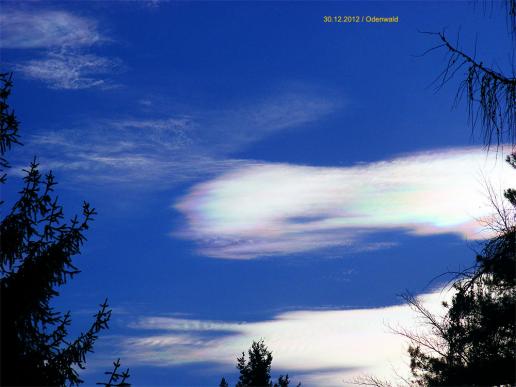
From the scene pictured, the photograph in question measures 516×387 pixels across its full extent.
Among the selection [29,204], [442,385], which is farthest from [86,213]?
[442,385]

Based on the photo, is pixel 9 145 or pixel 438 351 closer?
pixel 9 145

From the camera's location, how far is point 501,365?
52.5 feet

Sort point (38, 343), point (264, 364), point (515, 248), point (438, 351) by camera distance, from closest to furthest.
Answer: point (515, 248), point (38, 343), point (438, 351), point (264, 364)

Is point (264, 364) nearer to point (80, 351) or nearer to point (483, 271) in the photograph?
point (80, 351)

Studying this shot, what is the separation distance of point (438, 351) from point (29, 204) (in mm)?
15343

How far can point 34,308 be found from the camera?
9.96m

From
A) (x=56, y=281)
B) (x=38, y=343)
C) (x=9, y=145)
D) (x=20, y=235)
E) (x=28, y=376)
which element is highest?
Result: (x=9, y=145)

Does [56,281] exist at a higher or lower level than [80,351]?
higher

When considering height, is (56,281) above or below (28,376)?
above

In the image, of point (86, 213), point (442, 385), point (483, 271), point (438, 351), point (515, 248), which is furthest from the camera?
point (438, 351)

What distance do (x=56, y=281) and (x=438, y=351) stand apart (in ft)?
48.0

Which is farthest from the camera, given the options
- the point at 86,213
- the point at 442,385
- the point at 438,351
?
the point at 438,351

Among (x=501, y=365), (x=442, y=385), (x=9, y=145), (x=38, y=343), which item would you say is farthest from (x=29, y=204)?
(x=442, y=385)

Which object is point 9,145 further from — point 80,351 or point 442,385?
point 442,385
